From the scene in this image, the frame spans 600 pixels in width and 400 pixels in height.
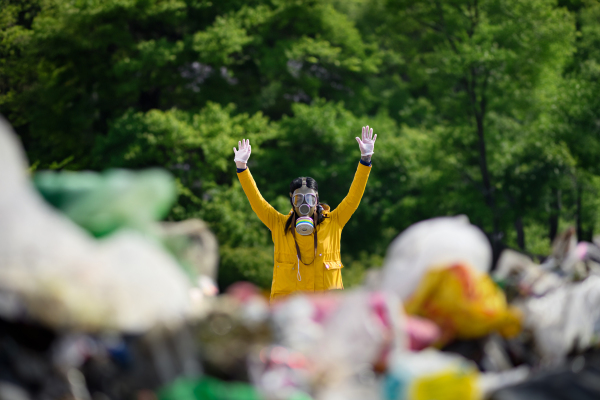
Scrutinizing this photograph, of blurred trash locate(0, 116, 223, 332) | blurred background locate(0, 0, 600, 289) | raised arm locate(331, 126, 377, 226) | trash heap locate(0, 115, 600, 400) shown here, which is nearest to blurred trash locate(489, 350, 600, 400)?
trash heap locate(0, 115, 600, 400)

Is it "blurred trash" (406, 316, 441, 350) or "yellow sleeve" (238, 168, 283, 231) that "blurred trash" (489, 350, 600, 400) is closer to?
"blurred trash" (406, 316, 441, 350)

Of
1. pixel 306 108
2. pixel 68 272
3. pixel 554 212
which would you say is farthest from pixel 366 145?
pixel 554 212

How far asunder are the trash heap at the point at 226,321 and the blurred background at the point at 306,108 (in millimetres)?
9348

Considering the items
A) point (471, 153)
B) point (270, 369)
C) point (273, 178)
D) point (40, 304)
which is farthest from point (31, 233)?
point (471, 153)

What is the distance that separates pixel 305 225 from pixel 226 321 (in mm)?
1665

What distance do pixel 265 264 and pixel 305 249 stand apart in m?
7.85

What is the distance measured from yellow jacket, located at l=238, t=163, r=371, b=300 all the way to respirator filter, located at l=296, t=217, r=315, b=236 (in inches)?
3.3

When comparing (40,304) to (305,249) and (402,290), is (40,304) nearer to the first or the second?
(402,290)

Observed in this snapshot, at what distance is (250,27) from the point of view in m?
14.8

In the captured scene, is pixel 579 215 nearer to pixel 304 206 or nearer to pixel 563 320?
pixel 304 206

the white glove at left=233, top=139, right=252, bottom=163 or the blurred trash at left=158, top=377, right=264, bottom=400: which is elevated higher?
the blurred trash at left=158, top=377, right=264, bottom=400

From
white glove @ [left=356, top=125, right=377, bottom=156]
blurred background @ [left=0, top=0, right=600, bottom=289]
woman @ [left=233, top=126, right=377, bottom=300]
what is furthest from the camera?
blurred background @ [left=0, top=0, right=600, bottom=289]

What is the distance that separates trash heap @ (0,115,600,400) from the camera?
1.76 meters

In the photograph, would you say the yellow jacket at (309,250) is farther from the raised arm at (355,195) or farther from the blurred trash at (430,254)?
the blurred trash at (430,254)
